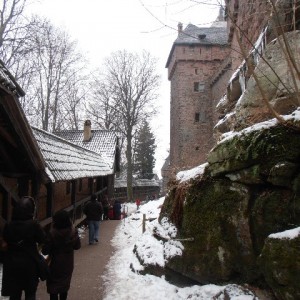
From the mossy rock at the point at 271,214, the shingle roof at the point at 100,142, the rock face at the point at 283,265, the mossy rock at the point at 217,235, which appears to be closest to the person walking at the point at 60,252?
the mossy rock at the point at 217,235

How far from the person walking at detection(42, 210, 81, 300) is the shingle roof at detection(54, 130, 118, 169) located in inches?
653

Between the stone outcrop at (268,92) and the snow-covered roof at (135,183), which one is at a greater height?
the stone outcrop at (268,92)

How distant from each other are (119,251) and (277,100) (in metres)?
5.31

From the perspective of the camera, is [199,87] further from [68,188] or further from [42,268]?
[42,268]

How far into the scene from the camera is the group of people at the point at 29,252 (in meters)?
3.69

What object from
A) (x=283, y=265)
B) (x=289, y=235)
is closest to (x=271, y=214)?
(x=289, y=235)

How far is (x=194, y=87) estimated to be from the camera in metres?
32.0

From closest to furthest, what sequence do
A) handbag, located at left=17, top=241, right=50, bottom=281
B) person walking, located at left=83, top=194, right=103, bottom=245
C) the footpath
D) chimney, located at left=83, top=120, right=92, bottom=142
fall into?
handbag, located at left=17, top=241, right=50, bottom=281 → the footpath → person walking, located at left=83, top=194, right=103, bottom=245 → chimney, located at left=83, top=120, right=92, bottom=142

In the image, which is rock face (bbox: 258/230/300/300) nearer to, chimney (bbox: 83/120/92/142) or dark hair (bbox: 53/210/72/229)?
dark hair (bbox: 53/210/72/229)

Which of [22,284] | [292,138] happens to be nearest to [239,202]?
[292,138]

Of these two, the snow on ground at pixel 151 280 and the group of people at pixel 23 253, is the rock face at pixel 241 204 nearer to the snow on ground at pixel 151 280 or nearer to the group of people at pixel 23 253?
the snow on ground at pixel 151 280

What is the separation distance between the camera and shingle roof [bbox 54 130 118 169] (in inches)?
867

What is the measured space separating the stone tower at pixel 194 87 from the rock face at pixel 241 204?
24.7 m

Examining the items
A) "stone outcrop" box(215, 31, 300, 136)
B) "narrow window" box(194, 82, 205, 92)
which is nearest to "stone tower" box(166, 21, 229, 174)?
"narrow window" box(194, 82, 205, 92)
